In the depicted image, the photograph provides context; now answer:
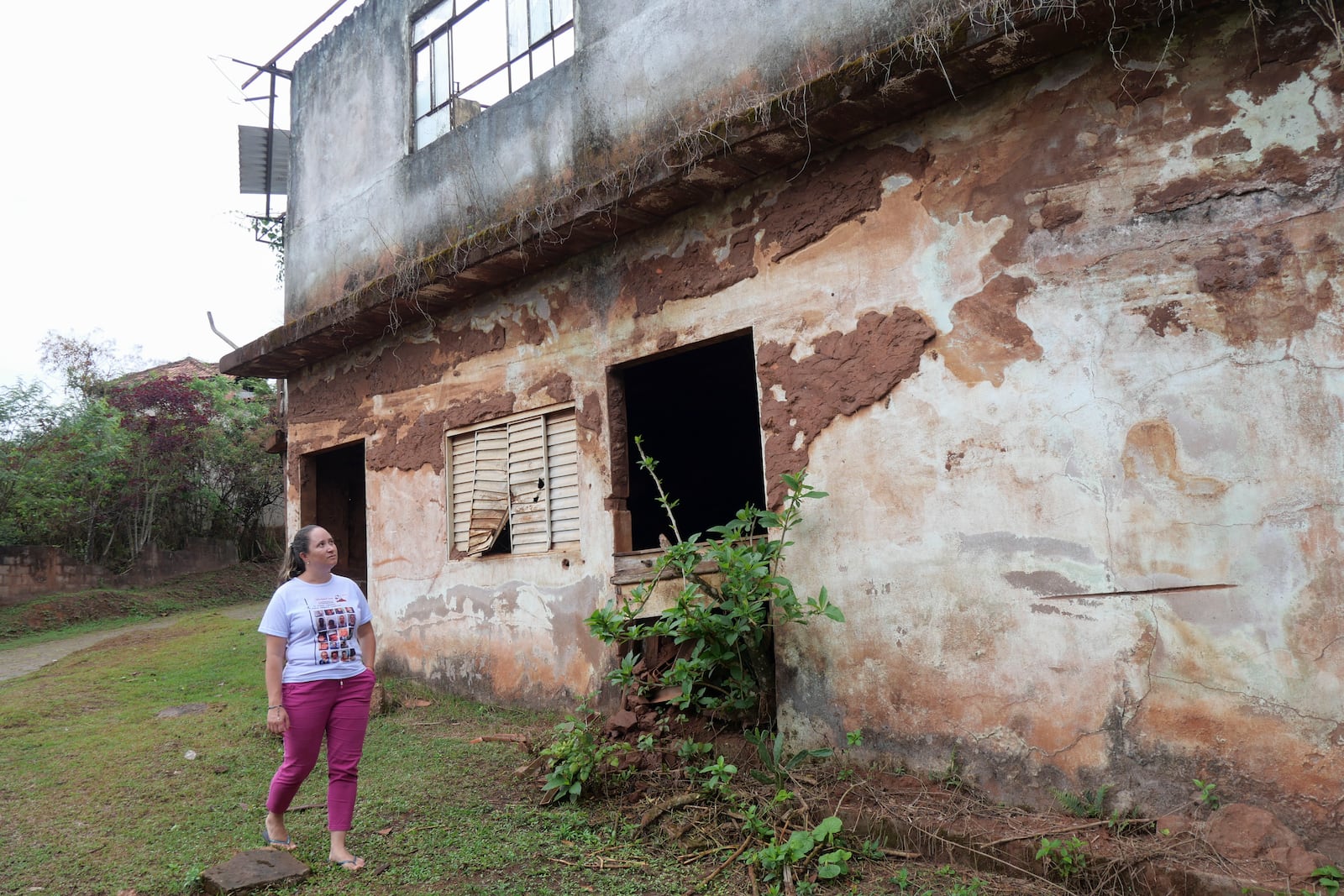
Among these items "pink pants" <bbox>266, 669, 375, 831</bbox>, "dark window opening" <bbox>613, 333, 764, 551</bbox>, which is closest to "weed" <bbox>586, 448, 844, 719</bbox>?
"pink pants" <bbox>266, 669, 375, 831</bbox>

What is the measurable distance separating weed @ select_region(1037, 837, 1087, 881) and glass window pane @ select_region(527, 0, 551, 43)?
601 cm

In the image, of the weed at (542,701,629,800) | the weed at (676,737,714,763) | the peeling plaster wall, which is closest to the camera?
the weed at (542,701,629,800)

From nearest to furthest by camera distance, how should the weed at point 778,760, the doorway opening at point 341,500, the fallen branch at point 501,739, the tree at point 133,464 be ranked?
1. the weed at point 778,760
2. the fallen branch at point 501,739
3. the doorway opening at point 341,500
4. the tree at point 133,464

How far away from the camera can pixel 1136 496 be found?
3932 millimetres

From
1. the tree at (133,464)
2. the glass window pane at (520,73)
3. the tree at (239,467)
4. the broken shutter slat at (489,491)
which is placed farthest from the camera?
the tree at (239,467)

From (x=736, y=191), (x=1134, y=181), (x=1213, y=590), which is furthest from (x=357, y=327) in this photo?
(x=1213, y=590)

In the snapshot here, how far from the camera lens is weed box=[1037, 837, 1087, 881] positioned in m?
3.60

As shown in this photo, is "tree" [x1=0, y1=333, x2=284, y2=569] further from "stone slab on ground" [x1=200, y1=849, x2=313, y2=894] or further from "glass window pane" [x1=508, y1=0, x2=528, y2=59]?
"stone slab on ground" [x1=200, y1=849, x2=313, y2=894]

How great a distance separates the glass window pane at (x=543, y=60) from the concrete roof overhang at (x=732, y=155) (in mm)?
1097

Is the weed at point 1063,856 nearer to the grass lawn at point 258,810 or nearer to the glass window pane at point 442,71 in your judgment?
the grass lawn at point 258,810

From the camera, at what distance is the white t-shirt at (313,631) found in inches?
157

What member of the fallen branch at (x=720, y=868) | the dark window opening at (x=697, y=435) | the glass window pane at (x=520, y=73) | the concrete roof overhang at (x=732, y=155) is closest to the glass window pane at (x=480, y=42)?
the glass window pane at (x=520, y=73)

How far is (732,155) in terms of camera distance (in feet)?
16.6

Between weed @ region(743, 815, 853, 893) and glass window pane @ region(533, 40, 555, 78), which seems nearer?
weed @ region(743, 815, 853, 893)
